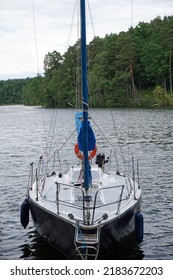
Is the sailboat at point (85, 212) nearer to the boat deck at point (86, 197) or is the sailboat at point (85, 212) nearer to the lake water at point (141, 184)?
the boat deck at point (86, 197)

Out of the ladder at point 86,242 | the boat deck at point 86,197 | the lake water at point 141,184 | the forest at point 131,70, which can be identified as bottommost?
the lake water at point 141,184

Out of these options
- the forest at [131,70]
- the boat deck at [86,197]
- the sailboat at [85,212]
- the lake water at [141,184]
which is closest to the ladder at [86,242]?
the sailboat at [85,212]

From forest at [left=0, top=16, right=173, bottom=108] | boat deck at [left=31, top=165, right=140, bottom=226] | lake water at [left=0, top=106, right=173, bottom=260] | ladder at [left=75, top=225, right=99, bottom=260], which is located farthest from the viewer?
forest at [left=0, top=16, right=173, bottom=108]

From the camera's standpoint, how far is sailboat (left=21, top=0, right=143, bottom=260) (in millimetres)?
14492

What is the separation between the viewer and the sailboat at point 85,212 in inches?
571

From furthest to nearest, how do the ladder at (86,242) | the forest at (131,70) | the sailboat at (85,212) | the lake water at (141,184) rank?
the forest at (131,70) < the lake water at (141,184) < the sailboat at (85,212) < the ladder at (86,242)

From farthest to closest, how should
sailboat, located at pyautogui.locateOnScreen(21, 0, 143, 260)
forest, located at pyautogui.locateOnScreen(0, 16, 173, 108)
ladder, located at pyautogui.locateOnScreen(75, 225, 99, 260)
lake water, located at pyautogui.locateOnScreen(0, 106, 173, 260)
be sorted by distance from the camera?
forest, located at pyautogui.locateOnScreen(0, 16, 173, 108) → lake water, located at pyautogui.locateOnScreen(0, 106, 173, 260) → sailboat, located at pyautogui.locateOnScreen(21, 0, 143, 260) → ladder, located at pyautogui.locateOnScreen(75, 225, 99, 260)

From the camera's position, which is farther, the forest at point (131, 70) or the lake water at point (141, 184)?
the forest at point (131, 70)

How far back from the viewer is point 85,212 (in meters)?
15.5

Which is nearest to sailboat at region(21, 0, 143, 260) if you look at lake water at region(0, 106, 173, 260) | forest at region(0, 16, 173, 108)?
lake water at region(0, 106, 173, 260)

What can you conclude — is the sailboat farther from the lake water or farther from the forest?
the forest

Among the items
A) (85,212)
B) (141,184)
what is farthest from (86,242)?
(141,184)
